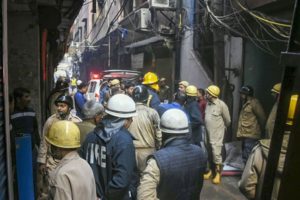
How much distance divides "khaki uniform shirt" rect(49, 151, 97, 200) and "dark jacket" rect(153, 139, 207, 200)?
0.62 meters

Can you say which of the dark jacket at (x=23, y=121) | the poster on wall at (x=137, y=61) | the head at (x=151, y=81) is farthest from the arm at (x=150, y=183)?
the poster on wall at (x=137, y=61)

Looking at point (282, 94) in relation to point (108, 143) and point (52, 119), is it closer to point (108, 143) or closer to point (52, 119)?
point (108, 143)

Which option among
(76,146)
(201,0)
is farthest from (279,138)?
(201,0)

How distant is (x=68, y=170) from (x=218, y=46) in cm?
940

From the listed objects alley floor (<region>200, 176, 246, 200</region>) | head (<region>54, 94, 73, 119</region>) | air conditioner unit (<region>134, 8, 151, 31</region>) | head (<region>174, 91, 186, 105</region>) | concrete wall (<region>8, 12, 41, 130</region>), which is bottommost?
alley floor (<region>200, 176, 246, 200</region>)

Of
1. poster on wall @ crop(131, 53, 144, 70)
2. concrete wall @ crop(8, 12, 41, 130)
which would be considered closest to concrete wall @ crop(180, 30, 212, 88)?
poster on wall @ crop(131, 53, 144, 70)

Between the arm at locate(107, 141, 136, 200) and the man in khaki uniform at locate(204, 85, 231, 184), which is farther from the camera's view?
the man in khaki uniform at locate(204, 85, 231, 184)

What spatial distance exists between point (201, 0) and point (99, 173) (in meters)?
10.5

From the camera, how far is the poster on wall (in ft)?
73.1

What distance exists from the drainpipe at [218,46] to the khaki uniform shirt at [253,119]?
3647mm

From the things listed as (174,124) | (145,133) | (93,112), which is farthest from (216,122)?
(174,124)

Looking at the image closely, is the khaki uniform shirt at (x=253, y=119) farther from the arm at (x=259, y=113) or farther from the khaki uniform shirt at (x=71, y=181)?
the khaki uniform shirt at (x=71, y=181)

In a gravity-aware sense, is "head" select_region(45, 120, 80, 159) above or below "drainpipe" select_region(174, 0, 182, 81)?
below

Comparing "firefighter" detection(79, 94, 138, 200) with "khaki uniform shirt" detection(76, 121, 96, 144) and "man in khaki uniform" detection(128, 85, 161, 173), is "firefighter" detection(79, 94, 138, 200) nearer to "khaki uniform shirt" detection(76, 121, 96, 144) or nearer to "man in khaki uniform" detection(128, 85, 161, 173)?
"khaki uniform shirt" detection(76, 121, 96, 144)
